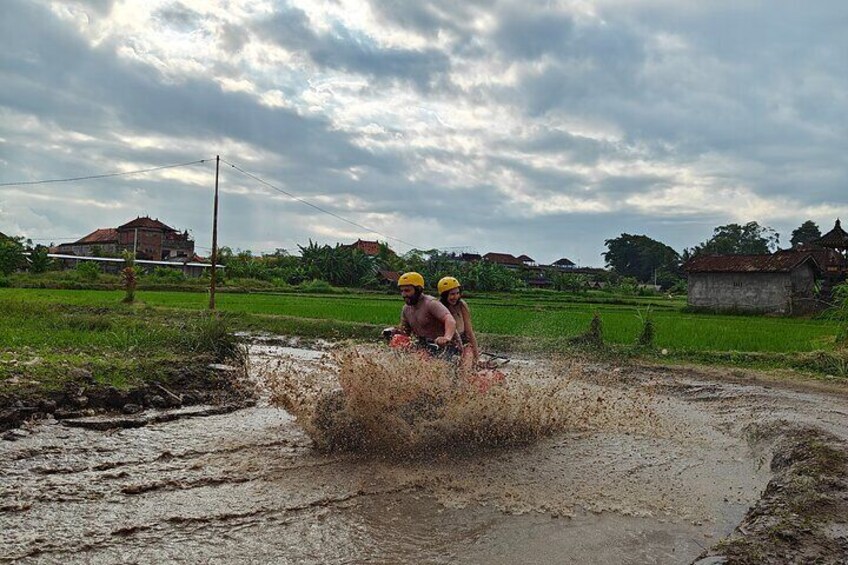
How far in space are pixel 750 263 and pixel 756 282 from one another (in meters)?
1.37

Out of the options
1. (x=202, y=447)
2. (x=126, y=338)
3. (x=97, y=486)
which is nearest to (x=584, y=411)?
(x=202, y=447)

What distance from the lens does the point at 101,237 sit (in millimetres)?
91250

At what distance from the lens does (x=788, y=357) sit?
16.1 meters

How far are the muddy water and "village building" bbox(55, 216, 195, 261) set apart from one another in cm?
7846

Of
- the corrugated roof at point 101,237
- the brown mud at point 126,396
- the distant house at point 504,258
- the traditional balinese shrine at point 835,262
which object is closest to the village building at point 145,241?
the corrugated roof at point 101,237

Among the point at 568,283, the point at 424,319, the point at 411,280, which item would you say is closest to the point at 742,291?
the point at 568,283

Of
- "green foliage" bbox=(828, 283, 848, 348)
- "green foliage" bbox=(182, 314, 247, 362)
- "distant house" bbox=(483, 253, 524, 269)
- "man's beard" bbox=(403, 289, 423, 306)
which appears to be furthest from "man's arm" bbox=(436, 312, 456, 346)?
"distant house" bbox=(483, 253, 524, 269)

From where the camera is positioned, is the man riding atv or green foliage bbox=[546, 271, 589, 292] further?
green foliage bbox=[546, 271, 589, 292]

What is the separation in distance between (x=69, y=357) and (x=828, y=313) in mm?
17394

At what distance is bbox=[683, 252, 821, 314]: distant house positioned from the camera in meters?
37.1

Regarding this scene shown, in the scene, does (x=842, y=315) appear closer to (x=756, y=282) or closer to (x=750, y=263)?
(x=756, y=282)

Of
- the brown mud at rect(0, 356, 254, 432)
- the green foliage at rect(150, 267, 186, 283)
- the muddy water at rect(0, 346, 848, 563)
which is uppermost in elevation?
the green foliage at rect(150, 267, 186, 283)

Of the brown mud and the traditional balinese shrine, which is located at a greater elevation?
the traditional balinese shrine

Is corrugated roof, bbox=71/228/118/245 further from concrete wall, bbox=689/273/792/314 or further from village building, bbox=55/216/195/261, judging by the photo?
concrete wall, bbox=689/273/792/314
